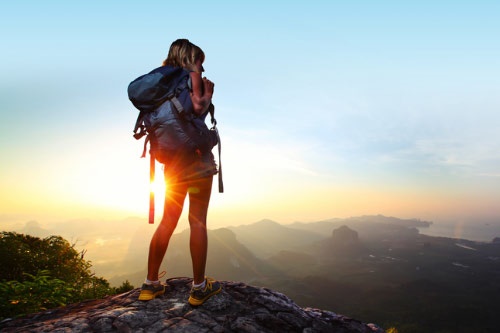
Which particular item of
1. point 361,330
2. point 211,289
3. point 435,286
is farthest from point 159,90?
point 435,286

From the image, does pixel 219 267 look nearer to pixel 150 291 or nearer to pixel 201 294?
pixel 150 291

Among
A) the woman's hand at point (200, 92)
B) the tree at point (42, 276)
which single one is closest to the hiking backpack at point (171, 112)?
the woman's hand at point (200, 92)

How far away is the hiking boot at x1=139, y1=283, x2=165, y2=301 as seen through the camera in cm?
395

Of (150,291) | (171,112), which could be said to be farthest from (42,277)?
(171,112)

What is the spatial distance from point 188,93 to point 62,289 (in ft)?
18.0

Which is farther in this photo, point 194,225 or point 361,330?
point 361,330

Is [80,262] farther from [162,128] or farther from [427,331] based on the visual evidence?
[427,331]

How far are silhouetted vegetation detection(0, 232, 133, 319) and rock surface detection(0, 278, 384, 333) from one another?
4.90 ft

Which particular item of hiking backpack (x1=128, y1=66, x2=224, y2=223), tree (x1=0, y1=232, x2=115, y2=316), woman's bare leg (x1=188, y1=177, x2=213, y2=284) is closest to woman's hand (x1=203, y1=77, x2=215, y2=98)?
hiking backpack (x1=128, y1=66, x2=224, y2=223)

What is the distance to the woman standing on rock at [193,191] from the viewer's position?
145 inches

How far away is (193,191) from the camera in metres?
3.80

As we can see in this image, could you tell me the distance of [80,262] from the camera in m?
9.46

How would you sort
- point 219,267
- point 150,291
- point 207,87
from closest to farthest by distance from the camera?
1. point 207,87
2. point 150,291
3. point 219,267

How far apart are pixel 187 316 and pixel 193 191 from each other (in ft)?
5.45
